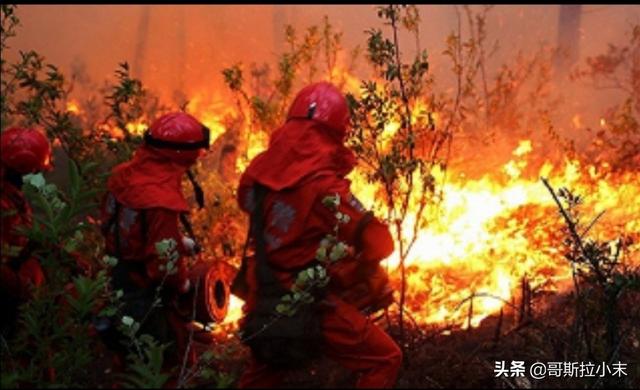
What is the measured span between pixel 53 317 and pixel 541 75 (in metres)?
8.97

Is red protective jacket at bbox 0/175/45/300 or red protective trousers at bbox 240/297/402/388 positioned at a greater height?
red protective jacket at bbox 0/175/45/300

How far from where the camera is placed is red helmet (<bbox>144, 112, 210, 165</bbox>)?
343 cm

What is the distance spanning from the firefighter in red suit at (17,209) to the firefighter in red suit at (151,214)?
477 millimetres

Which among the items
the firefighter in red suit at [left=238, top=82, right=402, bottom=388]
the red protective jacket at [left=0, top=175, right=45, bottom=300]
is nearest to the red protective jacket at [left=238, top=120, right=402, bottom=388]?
the firefighter in red suit at [left=238, top=82, right=402, bottom=388]

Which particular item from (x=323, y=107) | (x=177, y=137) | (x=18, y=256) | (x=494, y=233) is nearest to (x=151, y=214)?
(x=177, y=137)

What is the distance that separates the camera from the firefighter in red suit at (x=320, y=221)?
10.1 ft

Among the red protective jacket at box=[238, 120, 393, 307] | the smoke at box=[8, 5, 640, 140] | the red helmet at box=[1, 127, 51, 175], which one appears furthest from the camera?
the smoke at box=[8, 5, 640, 140]

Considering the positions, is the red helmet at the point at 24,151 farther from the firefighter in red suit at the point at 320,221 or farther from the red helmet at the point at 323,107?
the red helmet at the point at 323,107

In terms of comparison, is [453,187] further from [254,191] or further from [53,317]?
[53,317]

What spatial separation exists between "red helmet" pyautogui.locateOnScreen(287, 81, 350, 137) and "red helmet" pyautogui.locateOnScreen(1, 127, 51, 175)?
Result: 1.74 m

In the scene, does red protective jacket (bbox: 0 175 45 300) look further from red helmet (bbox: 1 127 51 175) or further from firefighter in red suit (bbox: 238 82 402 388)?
firefighter in red suit (bbox: 238 82 402 388)

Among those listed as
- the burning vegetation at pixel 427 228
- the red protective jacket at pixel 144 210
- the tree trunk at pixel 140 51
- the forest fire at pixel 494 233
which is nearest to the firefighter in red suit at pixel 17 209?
the burning vegetation at pixel 427 228

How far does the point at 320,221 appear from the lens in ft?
10.2

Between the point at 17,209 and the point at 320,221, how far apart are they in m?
1.88
